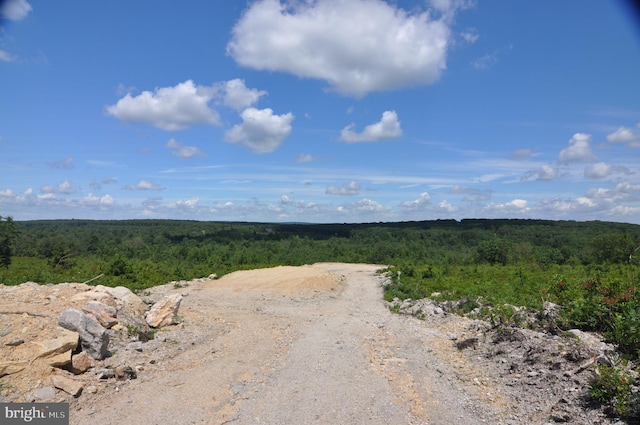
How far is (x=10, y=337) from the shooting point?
7.82 meters

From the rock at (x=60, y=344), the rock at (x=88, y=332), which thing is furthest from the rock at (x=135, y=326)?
the rock at (x=60, y=344)

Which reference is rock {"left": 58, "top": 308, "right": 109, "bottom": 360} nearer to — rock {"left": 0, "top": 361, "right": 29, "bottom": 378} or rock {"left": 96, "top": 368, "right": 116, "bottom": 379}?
rock {"left": 96, "top": 368, "right": 116, "bottom": 379}

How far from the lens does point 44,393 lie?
21.5 feet

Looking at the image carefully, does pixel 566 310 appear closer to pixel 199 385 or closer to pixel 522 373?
pixel 522 373

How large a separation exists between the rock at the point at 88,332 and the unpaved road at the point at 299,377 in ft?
2.22

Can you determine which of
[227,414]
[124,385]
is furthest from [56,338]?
[227,414]

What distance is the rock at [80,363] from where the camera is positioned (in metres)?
7.52

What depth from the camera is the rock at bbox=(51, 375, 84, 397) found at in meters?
6.71

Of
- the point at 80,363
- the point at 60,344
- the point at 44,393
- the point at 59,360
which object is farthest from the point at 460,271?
the point at 44,393

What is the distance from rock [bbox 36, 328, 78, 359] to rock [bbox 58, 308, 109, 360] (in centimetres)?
26

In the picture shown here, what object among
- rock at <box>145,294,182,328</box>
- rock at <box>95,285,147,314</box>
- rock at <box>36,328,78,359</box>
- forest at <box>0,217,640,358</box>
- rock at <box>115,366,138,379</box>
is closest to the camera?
rock at <box>36,328,78,359</box>

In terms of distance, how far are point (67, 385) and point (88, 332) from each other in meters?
1.86

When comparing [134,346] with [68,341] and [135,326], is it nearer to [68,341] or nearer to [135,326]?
[135,326]

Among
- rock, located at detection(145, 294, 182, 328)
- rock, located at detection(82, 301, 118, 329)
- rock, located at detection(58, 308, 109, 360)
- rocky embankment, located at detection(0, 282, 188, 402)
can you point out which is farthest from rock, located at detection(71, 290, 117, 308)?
rock, located at detection(58, 308, 109, 360)
